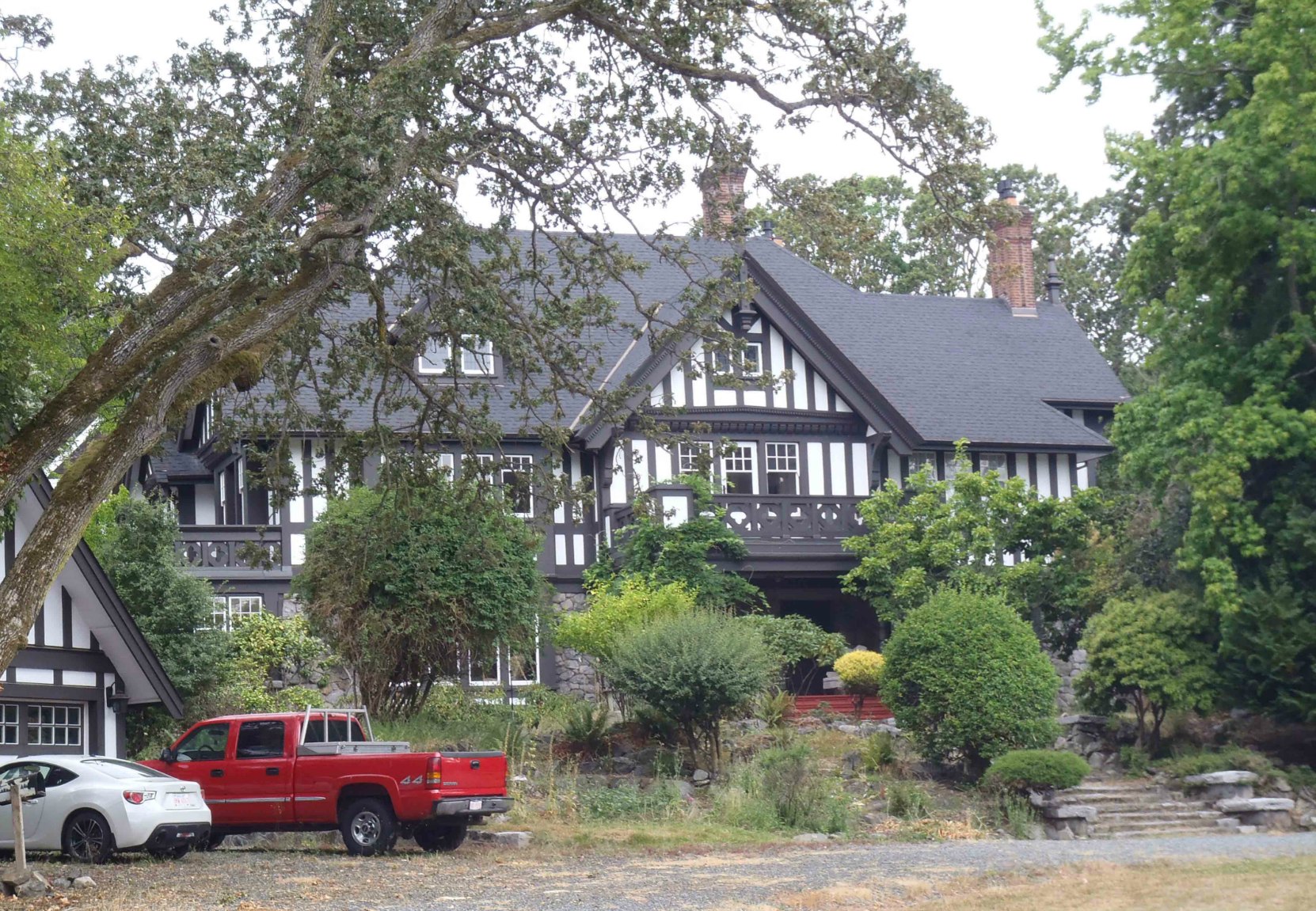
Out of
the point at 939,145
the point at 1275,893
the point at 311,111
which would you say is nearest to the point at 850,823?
the point at 1275,893

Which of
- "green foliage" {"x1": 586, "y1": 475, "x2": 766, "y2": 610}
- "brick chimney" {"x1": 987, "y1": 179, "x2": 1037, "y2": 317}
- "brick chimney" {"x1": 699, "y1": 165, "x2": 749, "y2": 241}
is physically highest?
"brick chimney" {"x1": 987, "y1": 179, "x2": 1037, "y2": 317}

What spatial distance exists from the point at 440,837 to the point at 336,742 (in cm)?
168

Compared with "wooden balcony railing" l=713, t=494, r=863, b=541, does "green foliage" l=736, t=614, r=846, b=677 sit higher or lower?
lower

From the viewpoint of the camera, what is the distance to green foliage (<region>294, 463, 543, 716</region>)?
23266 millimetres

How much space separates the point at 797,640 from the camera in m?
28.7

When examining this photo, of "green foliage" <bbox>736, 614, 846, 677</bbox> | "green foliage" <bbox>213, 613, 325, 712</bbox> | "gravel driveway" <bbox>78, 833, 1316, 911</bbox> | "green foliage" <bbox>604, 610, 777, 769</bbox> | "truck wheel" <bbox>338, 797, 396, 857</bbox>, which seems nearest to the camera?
"gravel driveway" <bbox>78, 833, 1316, 911</bbox>

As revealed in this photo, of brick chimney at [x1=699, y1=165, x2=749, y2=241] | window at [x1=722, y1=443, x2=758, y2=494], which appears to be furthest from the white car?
window at [x1=722, y1=443, x2=758, y2=494]

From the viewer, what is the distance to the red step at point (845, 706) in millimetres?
27922

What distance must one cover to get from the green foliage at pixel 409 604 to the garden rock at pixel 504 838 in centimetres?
472

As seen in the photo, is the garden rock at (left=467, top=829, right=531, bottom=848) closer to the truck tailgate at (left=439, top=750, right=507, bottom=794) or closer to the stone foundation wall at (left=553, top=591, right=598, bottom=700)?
the truck tailgate at (left=439, top=750, right=507, bottom=794)

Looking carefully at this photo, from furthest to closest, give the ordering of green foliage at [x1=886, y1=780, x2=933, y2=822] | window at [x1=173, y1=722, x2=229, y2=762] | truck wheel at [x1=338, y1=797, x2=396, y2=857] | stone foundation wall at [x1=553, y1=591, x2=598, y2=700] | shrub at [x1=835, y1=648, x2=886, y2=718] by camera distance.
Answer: stone foundation wall at [x1=553, y1=591, x2=598, y2=700], shrub at [x1=835, y1=648, x2=886, y2=718], green foliage at [x1=886, y1=780, x2=933, y2=822], window at [x1=173, y1=722, x2=229, y2=762], truck wheel at [x1=338, y1=797, x2=396, y2=857]

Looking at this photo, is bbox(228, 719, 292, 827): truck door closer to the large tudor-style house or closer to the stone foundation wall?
the large tudor-style house

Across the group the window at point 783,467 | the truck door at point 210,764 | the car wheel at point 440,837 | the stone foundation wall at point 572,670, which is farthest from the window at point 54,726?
the window at point 783,467

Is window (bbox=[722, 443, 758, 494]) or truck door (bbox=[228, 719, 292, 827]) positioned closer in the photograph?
truck door (bbox=[228, 719, 292, 827])
